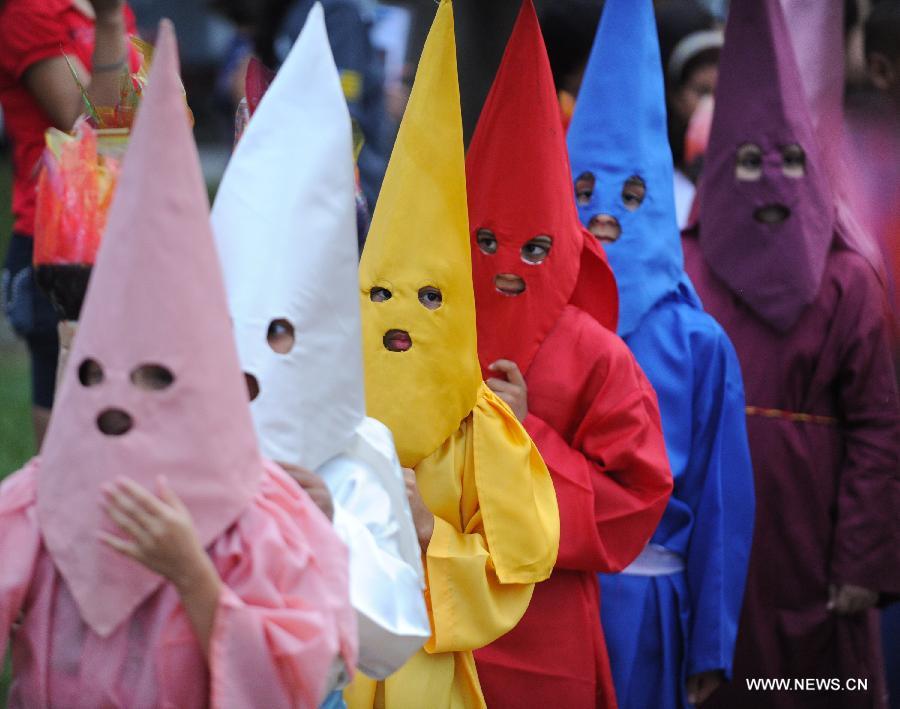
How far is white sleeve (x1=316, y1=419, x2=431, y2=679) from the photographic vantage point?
2.95 meters

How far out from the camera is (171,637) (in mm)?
2605

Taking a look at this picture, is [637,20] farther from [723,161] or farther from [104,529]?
[104,529]

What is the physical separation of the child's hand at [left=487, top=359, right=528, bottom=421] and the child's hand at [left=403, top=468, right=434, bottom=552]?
1.70ft

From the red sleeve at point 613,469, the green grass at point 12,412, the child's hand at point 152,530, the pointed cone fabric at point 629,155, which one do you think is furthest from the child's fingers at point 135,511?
the green grass at point 12,412

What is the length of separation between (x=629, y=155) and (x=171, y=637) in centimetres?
276

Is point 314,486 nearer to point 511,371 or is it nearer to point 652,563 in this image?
point 511,371

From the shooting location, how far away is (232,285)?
121 inches

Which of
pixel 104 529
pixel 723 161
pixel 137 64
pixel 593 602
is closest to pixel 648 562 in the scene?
pixel 593 602

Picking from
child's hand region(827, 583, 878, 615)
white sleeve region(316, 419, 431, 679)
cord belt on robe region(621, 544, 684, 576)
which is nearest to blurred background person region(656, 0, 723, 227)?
child's hand region(827, 583, 878, 615)

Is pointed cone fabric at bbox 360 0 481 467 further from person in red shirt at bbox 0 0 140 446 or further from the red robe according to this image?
person in red shirt at bbox 0 0 140 446

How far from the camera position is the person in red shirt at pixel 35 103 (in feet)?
15.9

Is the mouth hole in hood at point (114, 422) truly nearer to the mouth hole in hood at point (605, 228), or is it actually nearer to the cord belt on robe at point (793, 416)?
the mouth hole in hood at point (605, 228)

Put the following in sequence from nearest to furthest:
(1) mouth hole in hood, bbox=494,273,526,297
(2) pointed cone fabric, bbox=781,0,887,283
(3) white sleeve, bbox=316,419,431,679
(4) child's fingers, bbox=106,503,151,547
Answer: (4) child's fingers, bbox=106,503,151,547
(3) white sleeve, bbox=316,419,431,679
(1) mouth hole in hood, bbox=494,273,526,297
(2) pointed cone fabric, bbox=781,0,887,283

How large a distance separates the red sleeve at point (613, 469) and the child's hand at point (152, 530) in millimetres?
1892
